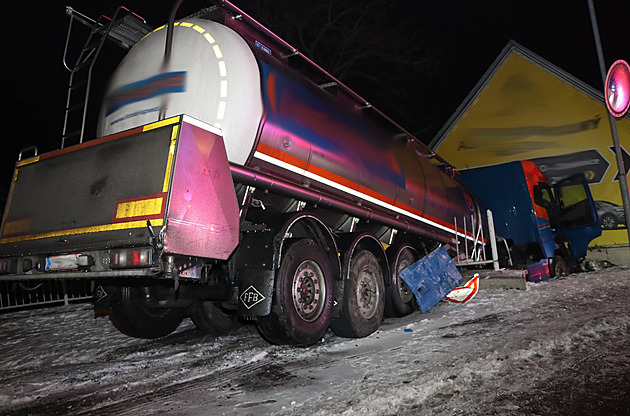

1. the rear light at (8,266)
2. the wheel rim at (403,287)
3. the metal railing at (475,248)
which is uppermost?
the metal railing at (475,248)

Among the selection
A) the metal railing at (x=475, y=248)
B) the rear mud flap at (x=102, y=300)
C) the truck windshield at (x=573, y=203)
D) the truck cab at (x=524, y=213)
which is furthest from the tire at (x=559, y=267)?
the rear mud flap at (x=102, y=300)

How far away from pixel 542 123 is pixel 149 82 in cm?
1546

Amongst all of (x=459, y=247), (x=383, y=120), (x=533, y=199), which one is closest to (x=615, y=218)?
(x=533, y=199)

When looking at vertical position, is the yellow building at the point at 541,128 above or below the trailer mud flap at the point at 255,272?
above

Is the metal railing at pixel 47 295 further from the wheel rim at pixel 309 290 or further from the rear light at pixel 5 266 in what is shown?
the wheel rim at pixel 309 290

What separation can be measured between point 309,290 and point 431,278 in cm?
287

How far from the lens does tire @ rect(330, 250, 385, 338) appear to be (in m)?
5.23

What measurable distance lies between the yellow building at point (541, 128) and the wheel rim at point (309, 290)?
13.7 meters

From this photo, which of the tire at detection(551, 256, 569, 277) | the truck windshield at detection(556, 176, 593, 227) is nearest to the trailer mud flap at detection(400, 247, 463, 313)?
the tire at detection(551, 256, 569, 277)

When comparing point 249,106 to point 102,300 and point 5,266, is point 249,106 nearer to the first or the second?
point 5,266

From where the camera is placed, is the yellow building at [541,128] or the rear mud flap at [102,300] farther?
the yellow building at [541,128]

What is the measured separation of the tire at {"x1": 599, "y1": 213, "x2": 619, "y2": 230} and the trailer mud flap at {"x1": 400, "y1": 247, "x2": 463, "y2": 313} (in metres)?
11.2

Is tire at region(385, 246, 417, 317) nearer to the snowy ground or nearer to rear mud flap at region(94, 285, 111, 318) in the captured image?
the snowy ground

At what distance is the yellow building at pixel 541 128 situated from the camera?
15.3 meters
